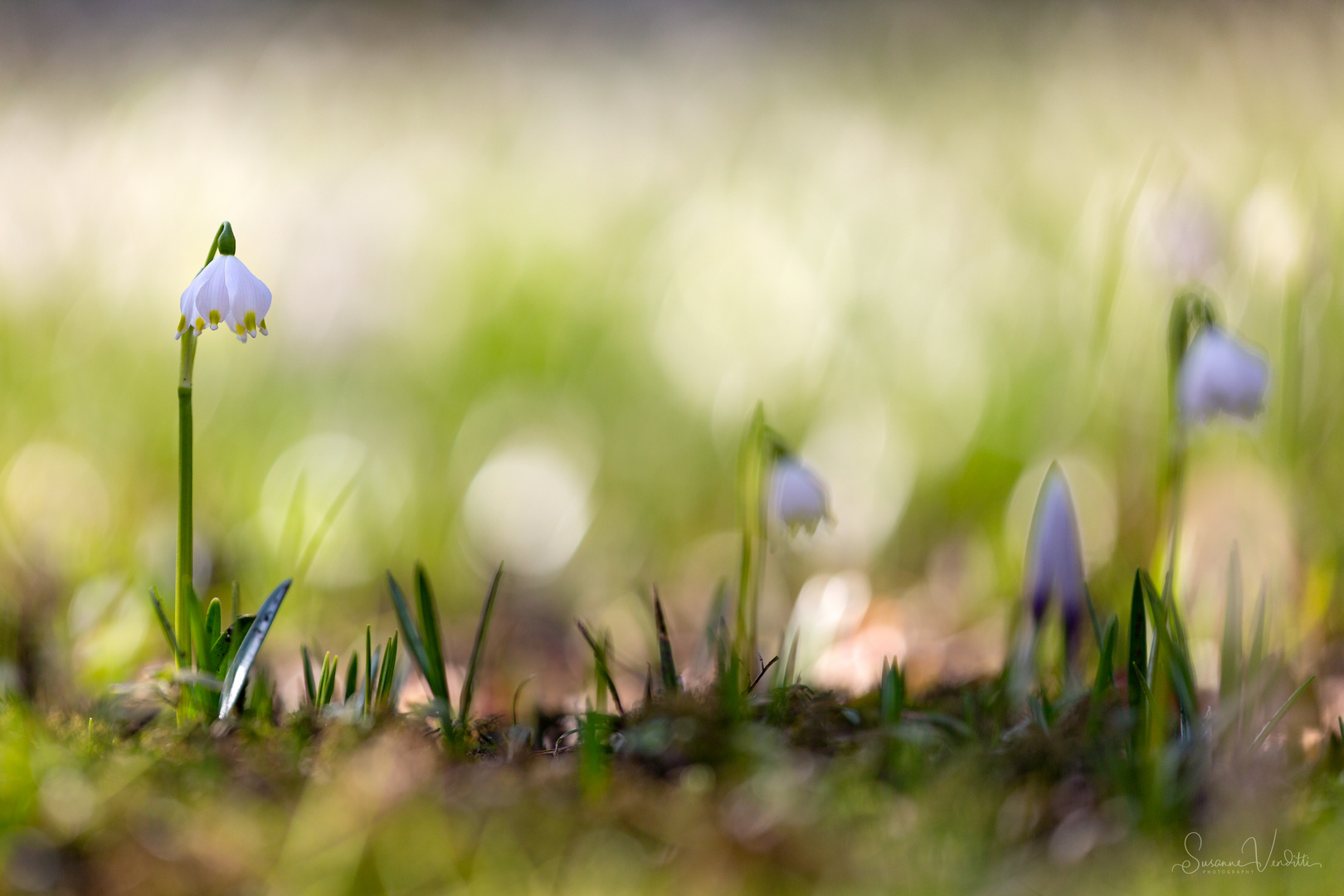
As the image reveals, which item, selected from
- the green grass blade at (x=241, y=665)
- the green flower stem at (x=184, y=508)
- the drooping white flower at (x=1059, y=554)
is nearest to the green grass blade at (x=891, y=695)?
the drooping white flower at (x=1059, y=554)

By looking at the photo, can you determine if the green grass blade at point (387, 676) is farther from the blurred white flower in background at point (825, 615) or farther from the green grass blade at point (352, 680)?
the blurred white flower in background at point (825, 615)

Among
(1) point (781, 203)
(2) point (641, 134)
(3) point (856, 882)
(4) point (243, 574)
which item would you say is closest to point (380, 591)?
(4) point (243, 574)

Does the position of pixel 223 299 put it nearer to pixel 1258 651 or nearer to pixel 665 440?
pixel 1258 651

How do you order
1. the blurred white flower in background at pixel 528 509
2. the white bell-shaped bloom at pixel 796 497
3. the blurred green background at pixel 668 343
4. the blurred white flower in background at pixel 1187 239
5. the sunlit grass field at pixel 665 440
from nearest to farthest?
the sunlit grass field at pixel 665 440
the white bell-shaped bloom at pixel 796 497
the blurred white flower in background at pixel 1187 239
the blurred green background at pixel 668 343
the blurred white flower in background at pixel 528 509

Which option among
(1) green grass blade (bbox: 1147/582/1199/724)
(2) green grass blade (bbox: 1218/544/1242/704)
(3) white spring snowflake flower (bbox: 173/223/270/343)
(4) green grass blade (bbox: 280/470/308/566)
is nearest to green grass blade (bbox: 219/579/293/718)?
(3) white spring snowflake flower (bbox: 173/223/270/343)

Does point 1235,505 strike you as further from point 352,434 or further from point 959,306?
point 352,434

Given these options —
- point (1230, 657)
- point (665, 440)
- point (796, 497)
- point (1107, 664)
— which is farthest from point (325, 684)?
point (665, 440)

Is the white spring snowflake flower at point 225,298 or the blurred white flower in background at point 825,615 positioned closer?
the white spring snowflake flower at point 225,298
